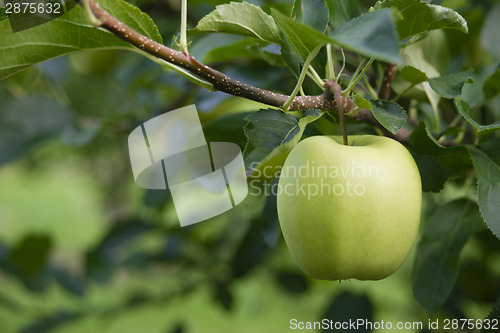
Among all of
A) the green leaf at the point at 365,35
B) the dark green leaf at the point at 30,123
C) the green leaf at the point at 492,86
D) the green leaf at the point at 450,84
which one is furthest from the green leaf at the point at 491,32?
the dark green leaf at the point at 30,123

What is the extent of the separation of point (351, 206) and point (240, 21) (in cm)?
20

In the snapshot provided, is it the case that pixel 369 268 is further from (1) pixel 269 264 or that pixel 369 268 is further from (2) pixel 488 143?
(1) pixel 269 264

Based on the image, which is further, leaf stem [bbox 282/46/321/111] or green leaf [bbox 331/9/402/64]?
leaf stem [bbox 282/46/321/111]

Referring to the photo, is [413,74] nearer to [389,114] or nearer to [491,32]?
[389,114]

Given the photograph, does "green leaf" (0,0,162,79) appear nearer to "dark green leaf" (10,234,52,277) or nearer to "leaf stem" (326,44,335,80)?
"leaf stem" (326,44,335,80)

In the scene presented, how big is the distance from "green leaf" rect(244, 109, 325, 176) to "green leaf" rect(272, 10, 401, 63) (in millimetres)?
74

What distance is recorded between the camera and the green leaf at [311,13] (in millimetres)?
463

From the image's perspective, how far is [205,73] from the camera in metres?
0.40

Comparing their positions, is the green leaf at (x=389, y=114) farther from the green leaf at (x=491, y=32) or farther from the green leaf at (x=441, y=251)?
the green leaf at (x=491, y=32)

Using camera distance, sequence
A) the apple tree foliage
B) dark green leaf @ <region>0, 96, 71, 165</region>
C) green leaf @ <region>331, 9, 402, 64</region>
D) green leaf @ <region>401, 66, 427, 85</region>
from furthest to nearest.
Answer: dark green leaf @ <region>0, 96, 71, 165</region>, green leaf @ <region>401, 66, 427, 85</region>, the apple tree foliage, green leaf @ <region>331, 9, 402, 64</region>

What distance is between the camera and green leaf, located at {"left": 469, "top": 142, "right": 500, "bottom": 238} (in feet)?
1.51

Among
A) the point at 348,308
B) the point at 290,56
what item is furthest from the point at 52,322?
the point at 290,56

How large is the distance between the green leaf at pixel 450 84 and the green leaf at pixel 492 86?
3.1 inches

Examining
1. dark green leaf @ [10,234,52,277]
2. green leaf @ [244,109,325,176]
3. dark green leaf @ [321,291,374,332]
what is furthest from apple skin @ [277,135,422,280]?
dark green leaf @ [10,234,52,277]
